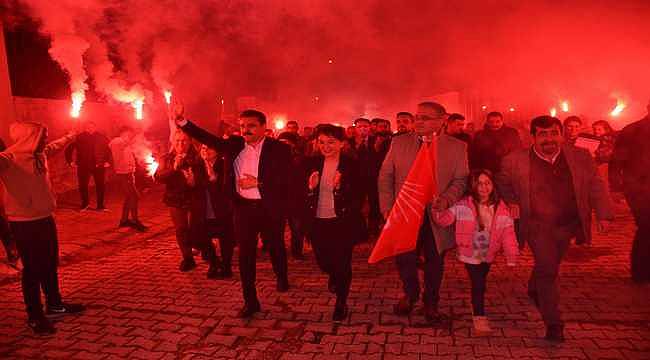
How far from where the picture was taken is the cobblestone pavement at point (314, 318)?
12.8ft

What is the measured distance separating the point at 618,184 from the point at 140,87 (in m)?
13.7

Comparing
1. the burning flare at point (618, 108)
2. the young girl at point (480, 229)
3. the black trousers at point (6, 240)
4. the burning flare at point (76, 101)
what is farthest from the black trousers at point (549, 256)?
the burning flare at point (618, 108)

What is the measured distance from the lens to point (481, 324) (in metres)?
4.17

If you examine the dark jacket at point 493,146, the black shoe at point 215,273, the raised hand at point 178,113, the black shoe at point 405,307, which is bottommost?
the black shoe at point 405,307

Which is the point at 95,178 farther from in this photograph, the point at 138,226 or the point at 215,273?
the point at 215,273

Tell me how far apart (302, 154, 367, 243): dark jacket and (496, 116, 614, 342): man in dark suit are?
145 centimetres

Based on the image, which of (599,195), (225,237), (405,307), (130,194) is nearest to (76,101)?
(130,194)

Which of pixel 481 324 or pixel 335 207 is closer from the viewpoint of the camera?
pixel 481 324

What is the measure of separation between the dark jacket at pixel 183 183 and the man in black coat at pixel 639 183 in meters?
4.98

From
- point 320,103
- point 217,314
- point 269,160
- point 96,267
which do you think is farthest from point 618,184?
point 320,103

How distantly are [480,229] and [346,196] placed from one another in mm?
1235

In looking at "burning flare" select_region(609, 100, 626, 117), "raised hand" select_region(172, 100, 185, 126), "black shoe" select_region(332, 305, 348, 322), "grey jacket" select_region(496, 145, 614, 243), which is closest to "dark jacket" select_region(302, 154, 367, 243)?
"black shoe" select_region(332, 305, 348, 322)

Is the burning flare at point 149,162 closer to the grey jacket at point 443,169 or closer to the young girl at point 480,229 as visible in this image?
the grey jacket at point 443,169

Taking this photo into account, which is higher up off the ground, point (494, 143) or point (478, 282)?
point (494, 143)
